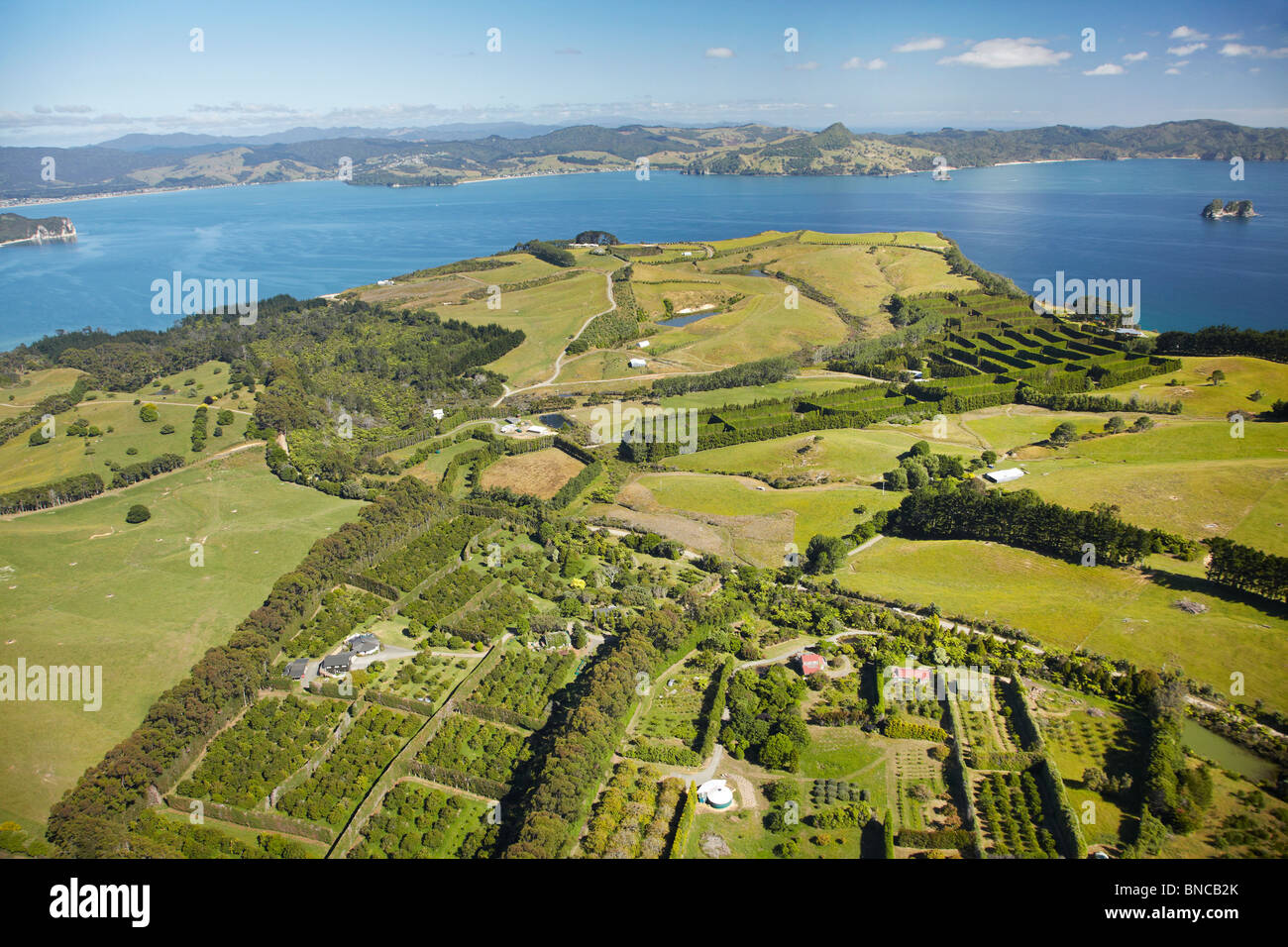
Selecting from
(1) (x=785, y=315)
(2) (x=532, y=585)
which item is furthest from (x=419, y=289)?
(2) (x=532, y=585)

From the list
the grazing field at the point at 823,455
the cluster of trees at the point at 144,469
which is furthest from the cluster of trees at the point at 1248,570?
the cluster of trees at the point at 144,469

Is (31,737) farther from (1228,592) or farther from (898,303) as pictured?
(898,303)

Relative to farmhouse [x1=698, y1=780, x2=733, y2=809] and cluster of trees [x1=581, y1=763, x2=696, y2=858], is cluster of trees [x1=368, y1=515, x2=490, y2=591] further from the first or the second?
farmhouse [x1=698, y1=780, x2=733, y2=809]

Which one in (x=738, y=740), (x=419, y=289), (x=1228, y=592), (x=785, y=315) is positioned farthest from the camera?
(x=419, y=289)

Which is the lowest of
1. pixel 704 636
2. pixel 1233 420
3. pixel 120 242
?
pixel 704 636

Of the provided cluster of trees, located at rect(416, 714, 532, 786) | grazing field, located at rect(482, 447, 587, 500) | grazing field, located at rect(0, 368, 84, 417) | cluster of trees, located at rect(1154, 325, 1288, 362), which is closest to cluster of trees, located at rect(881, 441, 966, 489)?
→ grazing field, located at rect(482, 447, 587, 500)

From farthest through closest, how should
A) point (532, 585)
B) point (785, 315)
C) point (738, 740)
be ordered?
1. point (785, 315)
2. point (532, 585)
3. point (738, 740)

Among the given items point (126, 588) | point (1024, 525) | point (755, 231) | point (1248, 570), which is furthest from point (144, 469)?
point (755, 231)
